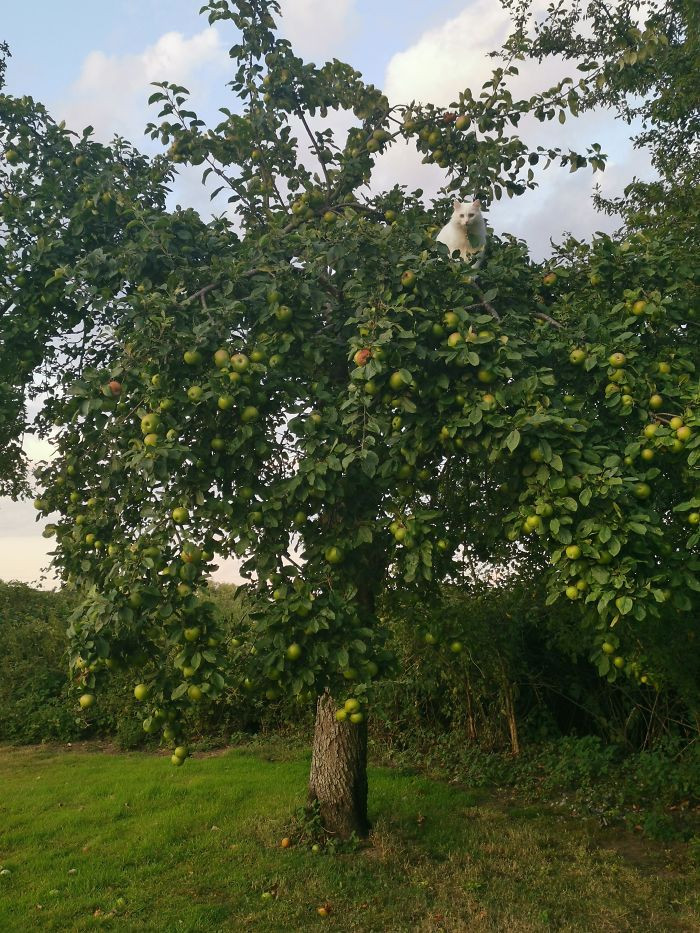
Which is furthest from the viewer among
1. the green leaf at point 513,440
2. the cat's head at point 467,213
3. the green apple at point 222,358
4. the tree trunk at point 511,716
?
the tree trunk at point 511,716

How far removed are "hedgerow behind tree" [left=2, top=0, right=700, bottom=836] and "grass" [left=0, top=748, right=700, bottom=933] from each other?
734 mm

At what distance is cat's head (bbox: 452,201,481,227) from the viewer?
4.99 meters

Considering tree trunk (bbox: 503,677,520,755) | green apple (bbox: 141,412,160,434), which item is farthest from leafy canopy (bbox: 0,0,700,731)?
tree trunk (bbox: 503,677,520,755)

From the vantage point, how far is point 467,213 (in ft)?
16.4

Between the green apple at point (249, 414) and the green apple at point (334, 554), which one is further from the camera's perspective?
the green apple at point (334, 554)

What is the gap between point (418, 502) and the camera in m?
4.57

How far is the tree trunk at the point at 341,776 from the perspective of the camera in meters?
5.64

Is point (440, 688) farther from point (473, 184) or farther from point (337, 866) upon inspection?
point (473, 184)

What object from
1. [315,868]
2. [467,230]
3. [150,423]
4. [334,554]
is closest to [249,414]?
[150,423]

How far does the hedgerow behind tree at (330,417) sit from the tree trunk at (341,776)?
10 cm

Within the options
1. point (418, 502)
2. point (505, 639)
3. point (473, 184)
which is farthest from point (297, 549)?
point (505, 639)

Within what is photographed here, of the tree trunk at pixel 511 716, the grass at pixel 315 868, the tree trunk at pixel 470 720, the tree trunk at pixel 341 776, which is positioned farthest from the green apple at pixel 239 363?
the tree trunk at pixel 470 720

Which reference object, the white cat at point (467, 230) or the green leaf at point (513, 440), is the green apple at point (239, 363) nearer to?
the green leaf at point (513, 440)

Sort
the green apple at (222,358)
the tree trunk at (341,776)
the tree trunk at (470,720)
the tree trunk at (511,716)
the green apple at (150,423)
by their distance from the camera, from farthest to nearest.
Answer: the tree trunk at (470,720), the tree trunk at (511,716), the tree trunk at (341,776), the green apple at (222,358), the green apple at (150,423)
